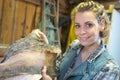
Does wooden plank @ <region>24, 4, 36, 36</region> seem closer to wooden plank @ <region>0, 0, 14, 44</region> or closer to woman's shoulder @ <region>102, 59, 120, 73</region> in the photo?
wooden plank @ <region>0, 0, 14, 44</region>

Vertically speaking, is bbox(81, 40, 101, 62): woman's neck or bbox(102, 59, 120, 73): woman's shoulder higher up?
bbox(81, 40, 101, 62): woman's neck

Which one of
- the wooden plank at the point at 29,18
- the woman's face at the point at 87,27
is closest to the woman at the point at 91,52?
the woman's face at the point at 87,27

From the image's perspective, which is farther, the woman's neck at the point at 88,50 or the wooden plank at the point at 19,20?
the wooden plank at the point at 19,20

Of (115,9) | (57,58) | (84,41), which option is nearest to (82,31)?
(84,41)

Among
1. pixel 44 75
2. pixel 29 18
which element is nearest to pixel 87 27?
pixel 44 75

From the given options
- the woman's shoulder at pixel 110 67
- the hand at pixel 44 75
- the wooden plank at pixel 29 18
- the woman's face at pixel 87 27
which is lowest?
the hand at pixel 44 75

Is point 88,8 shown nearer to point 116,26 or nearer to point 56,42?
point 116,26

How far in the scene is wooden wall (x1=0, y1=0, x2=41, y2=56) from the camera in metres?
3.41

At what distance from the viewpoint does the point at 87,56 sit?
5.13ft

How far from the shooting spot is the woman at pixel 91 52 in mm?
1409

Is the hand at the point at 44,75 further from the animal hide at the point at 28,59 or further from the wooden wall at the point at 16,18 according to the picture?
the wooden wall at the point at 16,18

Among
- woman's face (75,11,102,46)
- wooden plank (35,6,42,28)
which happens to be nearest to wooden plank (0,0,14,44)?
wooden plank (35,6,42,28)

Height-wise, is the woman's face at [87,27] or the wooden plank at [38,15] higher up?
the wooden plank at [38,15]

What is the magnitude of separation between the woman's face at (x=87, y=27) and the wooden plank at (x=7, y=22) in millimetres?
2108
